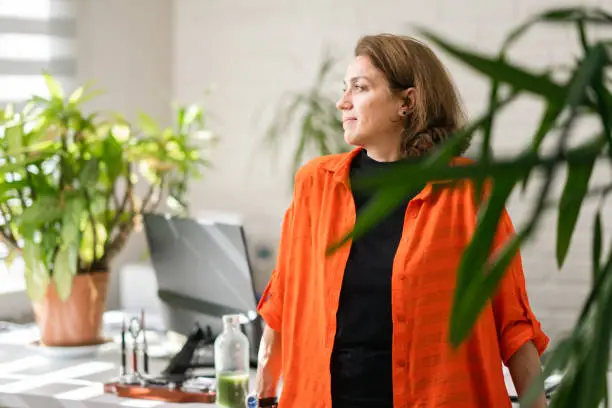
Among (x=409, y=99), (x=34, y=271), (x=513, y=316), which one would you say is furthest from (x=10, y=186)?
(x=513, y=316)

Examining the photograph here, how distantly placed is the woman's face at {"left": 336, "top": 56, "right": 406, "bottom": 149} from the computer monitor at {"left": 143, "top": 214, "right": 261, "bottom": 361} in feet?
1.98

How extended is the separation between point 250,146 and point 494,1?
130 cm

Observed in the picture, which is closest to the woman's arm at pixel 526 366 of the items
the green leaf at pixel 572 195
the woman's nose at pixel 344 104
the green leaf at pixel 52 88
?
the woman's nose at pixel 344 104

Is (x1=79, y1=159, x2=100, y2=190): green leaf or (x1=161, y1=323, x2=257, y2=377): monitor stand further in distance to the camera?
(x1=79, y1=159, x2=100, y2=190): green leaf

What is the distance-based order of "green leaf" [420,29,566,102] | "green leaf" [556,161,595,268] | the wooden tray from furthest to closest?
1. the wooden tray
2. "green leaf" [556,161,595,268]
3. "green leaf" [420,29,566,102]

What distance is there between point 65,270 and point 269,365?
3.04ft

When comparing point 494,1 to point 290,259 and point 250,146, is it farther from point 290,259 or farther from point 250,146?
point 290,259

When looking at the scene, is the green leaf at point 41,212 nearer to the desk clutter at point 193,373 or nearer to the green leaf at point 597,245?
the desk clutter at point 193,373

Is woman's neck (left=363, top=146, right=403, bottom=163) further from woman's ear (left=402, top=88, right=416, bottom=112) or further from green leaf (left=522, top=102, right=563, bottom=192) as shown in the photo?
green leaf (left=522, top=102, right=563, bottom=192)

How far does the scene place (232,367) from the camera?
2.32 metres

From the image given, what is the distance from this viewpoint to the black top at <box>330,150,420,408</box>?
1965 mm

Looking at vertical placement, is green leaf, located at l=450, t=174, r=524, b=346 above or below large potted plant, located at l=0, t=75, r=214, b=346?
above

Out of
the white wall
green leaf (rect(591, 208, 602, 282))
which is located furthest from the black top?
the white wall

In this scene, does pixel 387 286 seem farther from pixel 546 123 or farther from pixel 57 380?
pixel 546 123
